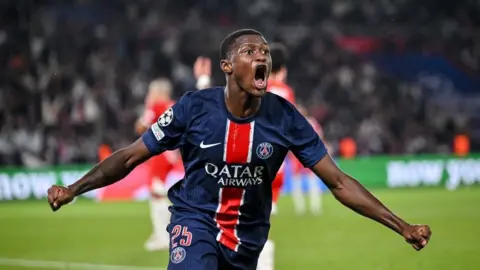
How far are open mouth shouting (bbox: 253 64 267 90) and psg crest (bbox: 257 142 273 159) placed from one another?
40cm

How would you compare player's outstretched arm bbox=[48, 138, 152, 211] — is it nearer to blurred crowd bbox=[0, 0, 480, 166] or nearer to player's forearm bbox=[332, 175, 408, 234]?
player's forearm bbox=[332, 175, 408, 234]

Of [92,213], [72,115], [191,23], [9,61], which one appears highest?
[191,23]

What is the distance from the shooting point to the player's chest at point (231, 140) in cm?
597

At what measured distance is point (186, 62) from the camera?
24172 mm

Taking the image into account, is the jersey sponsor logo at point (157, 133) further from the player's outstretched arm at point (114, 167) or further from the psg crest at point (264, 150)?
the psg crest at point (264, 150)

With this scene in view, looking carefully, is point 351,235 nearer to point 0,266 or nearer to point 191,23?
point 0,266

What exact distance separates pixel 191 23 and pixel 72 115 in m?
→ 4.79

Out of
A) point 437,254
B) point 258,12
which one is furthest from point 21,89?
point 437,254

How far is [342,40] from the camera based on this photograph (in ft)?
83.7

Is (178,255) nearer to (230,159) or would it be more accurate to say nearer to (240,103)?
(230,159)

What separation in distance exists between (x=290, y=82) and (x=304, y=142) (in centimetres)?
1818

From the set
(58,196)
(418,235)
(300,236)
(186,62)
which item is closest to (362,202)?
(418,235)

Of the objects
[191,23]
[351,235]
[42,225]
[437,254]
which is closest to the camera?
[437,254]

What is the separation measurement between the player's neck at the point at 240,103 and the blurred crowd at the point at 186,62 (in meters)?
15.6
